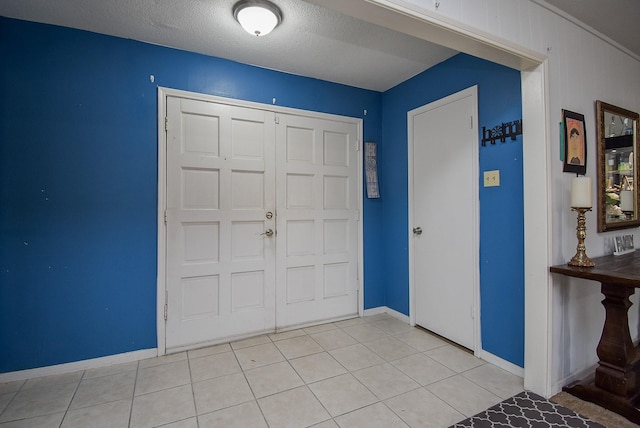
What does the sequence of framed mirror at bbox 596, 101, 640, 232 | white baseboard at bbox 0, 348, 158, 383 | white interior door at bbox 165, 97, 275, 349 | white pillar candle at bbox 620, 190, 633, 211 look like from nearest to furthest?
white baseboard at bbox 0, 348, 158, 383 < framed mirror at bbox 596, 101, 640, 232 < white pillar candle at bbox 620, 190, 633, 211 < white interior door at bbox 165, 97, 275, 349

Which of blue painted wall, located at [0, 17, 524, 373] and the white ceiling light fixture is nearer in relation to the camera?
the white ceiling light fixture

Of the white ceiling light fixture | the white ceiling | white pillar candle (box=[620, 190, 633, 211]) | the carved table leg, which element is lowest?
the carved table leg

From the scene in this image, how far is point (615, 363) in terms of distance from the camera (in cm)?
188

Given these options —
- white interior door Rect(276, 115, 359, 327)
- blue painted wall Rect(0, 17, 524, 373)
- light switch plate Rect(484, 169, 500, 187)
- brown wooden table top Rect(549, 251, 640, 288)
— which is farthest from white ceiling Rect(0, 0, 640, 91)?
brown wooden table top Rect(549, 251, 640, 288)

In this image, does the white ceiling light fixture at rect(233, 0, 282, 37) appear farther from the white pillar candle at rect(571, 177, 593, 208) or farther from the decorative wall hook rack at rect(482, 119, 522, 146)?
the white pillar candle at rect(571, 177, 593, 208)

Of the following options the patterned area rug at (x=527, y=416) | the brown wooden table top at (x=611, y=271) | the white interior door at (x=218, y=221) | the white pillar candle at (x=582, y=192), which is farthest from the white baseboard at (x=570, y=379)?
the white interior door at (x=218, y=221)

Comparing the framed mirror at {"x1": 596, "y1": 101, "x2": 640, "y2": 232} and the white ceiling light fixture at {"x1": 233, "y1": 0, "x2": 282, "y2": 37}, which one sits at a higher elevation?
the white ceiling light fixture at {"x1": 233, "y1": 0, "x2": 282, "y2": 37}

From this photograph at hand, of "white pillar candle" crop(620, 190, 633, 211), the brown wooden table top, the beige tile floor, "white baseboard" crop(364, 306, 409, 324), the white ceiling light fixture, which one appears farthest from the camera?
"white baseboard" crop(364, 306, 409, 324)

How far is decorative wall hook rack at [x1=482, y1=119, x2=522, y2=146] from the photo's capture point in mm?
2193

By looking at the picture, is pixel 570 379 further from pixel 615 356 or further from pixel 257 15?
pixel 257 15

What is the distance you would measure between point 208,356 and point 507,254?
8.17ft

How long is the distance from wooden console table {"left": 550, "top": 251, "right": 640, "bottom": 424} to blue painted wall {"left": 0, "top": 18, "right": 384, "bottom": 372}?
119 inches

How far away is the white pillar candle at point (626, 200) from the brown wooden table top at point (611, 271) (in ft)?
1.80

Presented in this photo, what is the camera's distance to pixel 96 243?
2.34m
